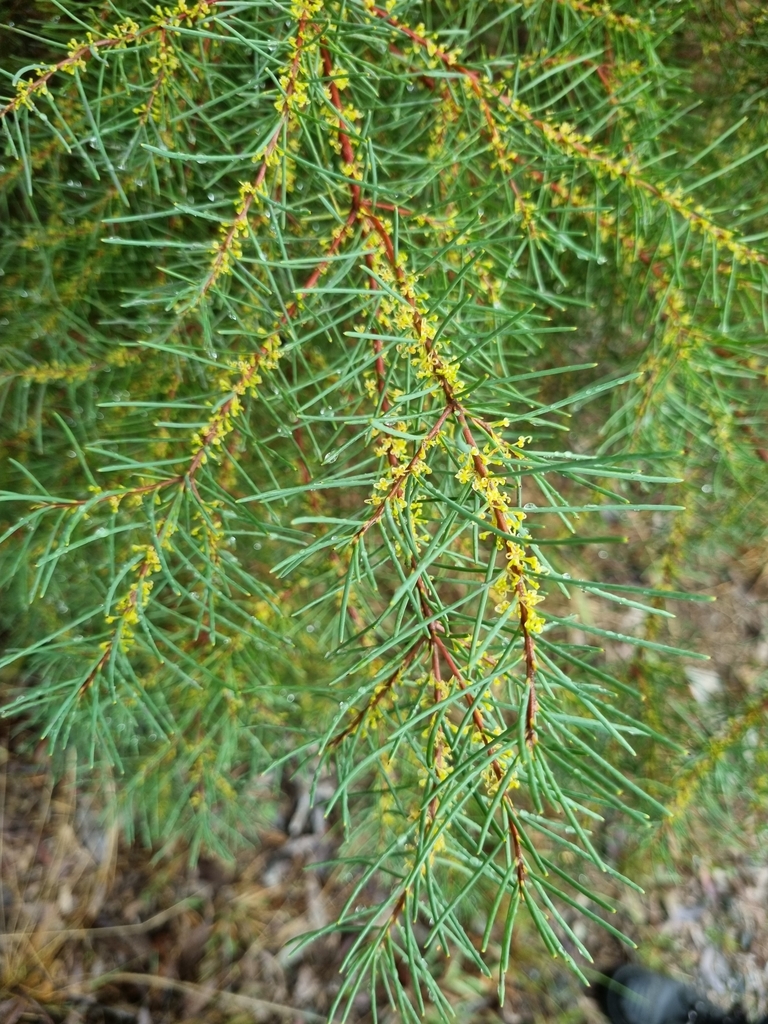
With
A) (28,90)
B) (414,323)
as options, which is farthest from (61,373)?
(414,323)

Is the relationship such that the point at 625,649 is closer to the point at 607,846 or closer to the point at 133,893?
the point at 607,846

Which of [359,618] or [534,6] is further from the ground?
[534,6]

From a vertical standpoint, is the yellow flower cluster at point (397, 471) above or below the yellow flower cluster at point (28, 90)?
below

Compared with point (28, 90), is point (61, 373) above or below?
below

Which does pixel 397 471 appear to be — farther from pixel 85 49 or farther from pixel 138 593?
pixel 85 49

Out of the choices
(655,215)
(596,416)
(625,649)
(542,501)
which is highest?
(655,215)

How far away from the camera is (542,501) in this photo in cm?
165

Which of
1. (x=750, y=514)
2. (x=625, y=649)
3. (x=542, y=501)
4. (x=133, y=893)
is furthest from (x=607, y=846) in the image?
(x=133, y=893)

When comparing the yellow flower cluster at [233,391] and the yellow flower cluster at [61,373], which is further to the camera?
the yellow flower cluster at [61,373]

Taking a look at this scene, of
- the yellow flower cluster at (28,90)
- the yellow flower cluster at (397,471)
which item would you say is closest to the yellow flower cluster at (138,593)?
the yellow flower cluster at (397,471)

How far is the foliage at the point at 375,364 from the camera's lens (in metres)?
0.47

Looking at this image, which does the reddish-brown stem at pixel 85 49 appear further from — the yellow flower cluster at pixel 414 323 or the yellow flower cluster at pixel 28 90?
the yellow flower cluster at pixel 414 323

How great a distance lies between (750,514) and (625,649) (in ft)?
2.47

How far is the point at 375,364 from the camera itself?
0.60 m
